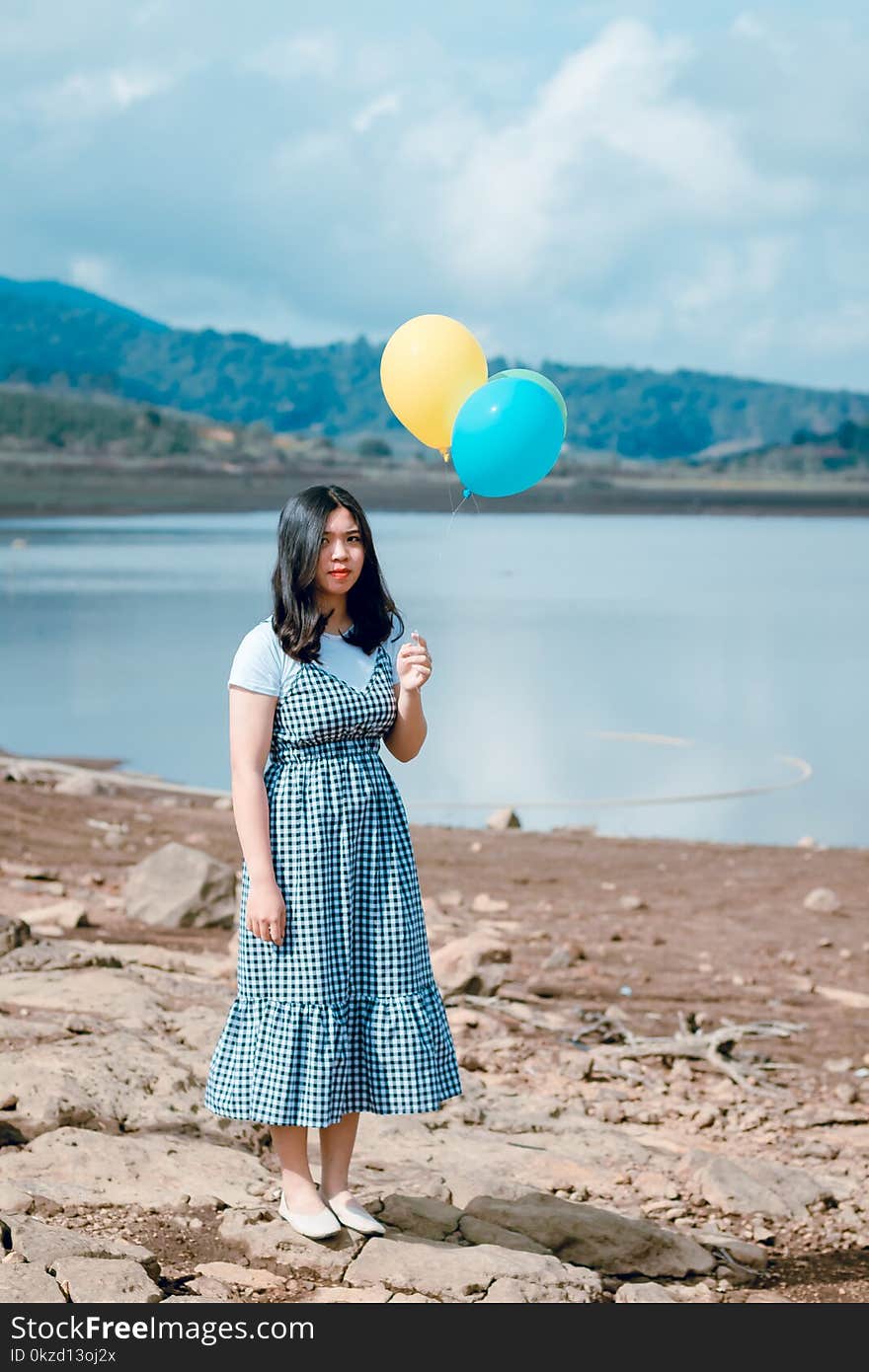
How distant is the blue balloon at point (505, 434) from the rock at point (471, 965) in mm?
2771

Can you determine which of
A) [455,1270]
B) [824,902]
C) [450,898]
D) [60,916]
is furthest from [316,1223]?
[824,902]

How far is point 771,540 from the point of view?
311ft

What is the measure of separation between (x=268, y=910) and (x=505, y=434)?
1307mm

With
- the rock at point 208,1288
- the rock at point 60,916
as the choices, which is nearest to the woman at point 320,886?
the rock at point 208,1288

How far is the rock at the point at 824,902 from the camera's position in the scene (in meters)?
8.43

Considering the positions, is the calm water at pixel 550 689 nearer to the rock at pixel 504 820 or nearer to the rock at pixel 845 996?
the rock at pixel 504 820

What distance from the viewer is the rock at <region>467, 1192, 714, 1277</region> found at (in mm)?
4004

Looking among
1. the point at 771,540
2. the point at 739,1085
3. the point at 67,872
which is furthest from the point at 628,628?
the point at 771,540

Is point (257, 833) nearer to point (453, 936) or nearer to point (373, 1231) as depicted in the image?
point (373, 1231)

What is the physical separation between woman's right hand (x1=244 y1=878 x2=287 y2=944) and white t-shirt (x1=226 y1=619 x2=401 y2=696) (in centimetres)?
44

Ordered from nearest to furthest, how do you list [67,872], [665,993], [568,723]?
[665,993] < [67,872] < [568,723]

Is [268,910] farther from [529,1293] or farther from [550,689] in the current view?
[550,689]

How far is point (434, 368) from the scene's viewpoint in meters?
4.15
